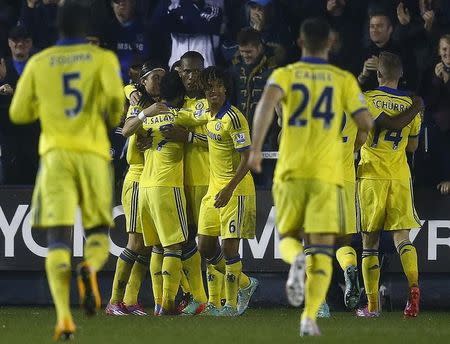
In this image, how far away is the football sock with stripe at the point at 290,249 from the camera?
9216mm

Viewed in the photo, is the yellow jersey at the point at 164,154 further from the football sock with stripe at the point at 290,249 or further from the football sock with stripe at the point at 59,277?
the football sock with stripe at the point at 59,277

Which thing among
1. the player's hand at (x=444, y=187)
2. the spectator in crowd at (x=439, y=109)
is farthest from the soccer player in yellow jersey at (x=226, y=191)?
the spectator in crowd at (x=439, y=109)

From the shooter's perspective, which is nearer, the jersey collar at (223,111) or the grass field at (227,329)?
the grass field at (227,329)

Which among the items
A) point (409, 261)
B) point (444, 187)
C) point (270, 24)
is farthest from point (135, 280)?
point (270, 24)

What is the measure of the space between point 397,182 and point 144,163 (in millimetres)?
2378

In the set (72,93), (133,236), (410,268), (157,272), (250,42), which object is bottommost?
(157,272)

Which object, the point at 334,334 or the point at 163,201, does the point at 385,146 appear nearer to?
the point at 163,201

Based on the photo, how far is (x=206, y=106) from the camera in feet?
41.4

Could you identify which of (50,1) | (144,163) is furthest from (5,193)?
(50,1)

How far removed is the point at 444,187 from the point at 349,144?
1438 mm

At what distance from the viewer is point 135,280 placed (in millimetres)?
13062

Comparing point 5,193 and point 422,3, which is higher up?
point 422,3

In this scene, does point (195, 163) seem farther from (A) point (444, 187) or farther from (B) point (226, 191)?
(A) point (444, 187)

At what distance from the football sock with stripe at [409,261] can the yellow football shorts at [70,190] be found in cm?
417
